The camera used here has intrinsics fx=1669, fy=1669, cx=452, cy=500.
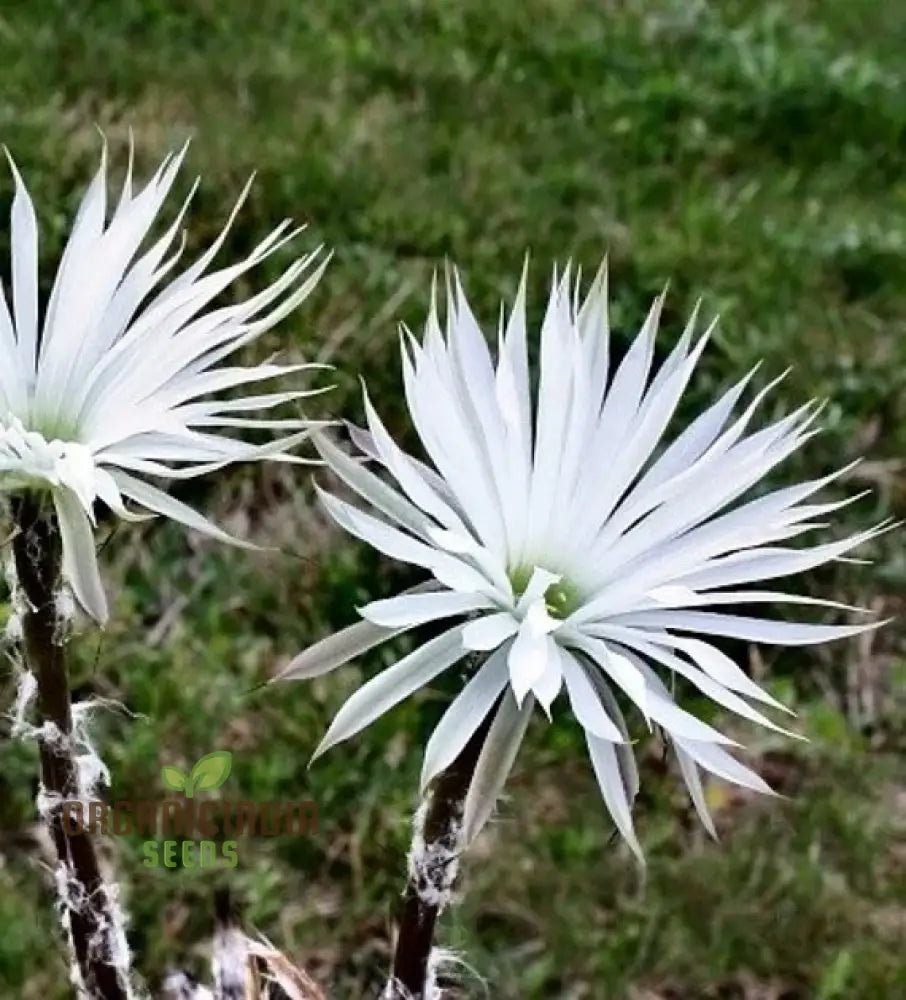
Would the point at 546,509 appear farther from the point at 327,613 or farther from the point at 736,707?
the point at 327,613

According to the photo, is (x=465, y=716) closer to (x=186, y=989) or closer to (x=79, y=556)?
(x=79, y=556)

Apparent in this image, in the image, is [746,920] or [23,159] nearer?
[746,920]

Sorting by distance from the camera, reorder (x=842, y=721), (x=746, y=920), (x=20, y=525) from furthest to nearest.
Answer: (x=842, y=721)
(x=746, y=920)
(x=20, y=525)

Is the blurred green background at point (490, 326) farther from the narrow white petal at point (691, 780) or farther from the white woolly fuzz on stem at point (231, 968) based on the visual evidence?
the narrow white petal at point (691, 780)

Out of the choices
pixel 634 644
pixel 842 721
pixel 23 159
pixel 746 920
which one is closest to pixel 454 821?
pixel 634 644

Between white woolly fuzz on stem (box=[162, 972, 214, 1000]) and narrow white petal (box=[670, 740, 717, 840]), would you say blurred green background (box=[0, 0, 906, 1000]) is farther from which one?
narrow white petal (box=[670, 740, 717, 840])

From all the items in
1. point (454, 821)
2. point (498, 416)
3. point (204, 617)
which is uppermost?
point (204, 617)

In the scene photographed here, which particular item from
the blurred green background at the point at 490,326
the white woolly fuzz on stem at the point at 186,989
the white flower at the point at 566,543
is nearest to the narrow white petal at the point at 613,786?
the white flower at the point at 566,543
